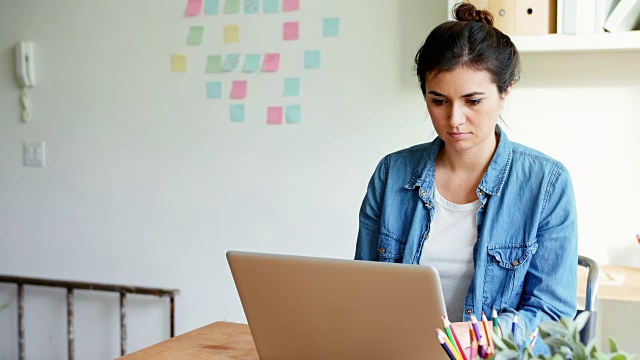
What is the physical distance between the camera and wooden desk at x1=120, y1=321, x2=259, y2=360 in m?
1.38

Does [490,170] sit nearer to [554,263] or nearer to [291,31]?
[554,263]

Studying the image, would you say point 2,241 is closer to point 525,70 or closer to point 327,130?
point 327,130

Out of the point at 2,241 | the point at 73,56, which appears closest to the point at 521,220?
the point at 73,56

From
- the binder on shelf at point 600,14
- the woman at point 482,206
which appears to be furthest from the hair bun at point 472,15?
the binder on shelf at point 600,14

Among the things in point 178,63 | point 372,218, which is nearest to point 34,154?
point 178,63

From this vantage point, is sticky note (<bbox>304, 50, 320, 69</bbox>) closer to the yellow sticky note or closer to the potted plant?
the yellow sticky note

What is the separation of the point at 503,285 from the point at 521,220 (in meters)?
0.12

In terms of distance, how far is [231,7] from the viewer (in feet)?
8.95

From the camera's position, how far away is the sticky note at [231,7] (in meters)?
2.72

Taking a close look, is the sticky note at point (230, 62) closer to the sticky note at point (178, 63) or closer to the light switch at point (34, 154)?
the sticky note at point (178, 63)

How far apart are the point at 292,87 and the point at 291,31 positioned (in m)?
0.18

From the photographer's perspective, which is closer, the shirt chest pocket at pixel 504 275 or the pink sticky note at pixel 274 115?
the shirt chest pocket at pixel 504 275

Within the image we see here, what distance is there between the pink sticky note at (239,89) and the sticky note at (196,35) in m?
0.20

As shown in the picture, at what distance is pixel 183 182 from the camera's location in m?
2.87
